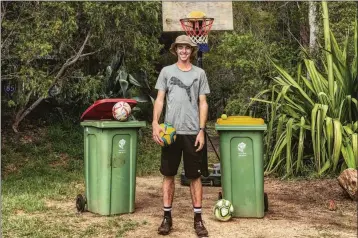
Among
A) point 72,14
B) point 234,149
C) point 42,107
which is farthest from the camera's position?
point 42,107

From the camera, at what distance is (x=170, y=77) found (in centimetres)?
529

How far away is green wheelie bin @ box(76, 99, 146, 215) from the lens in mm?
6020

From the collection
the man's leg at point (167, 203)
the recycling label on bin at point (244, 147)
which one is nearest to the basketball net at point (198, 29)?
the recycling label on bin at point (244, 147)

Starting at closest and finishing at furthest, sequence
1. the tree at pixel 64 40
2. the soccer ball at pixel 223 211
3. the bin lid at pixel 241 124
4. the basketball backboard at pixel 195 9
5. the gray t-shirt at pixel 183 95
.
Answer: the gray t-shirt at pixel 183 95 < the soccer ball at pixel 223 211 < the bin lid at pixel 241 124 < the tree at pixel 64 40 < the basketball backboard at pixel 195 9

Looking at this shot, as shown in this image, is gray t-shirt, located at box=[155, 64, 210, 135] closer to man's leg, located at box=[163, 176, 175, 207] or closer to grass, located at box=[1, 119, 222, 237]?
man's leg, located at box=[163, 176, 175, 207]

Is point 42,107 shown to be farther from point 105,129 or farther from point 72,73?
point 105,129

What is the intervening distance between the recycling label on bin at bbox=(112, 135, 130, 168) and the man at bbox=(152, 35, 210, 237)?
2.86 feet

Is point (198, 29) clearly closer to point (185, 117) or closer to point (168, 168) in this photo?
point (185, 117)

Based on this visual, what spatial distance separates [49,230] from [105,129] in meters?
1.26

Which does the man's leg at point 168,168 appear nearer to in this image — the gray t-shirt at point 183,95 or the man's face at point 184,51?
the gray t-shirt at point 183,95

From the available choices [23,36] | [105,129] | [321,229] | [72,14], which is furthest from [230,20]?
[321,229]

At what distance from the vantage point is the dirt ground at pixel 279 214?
211 inches

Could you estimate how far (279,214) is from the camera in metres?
6.17

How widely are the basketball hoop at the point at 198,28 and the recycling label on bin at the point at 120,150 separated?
7.97 ft
